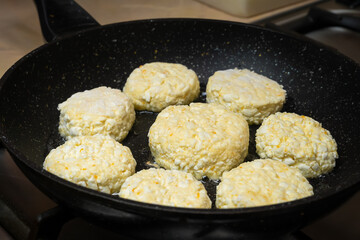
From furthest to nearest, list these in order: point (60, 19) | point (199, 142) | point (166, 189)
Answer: point (60, 19), point (199, 142), point (166, 189)

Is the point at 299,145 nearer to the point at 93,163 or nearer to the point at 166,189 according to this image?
the point at 166,189

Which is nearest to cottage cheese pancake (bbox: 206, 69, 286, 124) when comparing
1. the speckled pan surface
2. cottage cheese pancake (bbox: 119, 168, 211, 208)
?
the speckled pan surface

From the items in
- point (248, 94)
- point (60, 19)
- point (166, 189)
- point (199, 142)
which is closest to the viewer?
point (166, 189)

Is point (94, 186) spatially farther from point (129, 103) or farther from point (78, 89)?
point (78, 89)

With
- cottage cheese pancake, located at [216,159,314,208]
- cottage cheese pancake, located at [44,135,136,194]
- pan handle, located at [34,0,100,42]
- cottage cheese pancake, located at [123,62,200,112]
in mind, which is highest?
pan handle, located at [34,0,100,42]

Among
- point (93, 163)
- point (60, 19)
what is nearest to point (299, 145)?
point (93, 163)

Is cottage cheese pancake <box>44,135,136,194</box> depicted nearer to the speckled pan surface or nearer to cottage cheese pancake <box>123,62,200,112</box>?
the speckled pan surface
